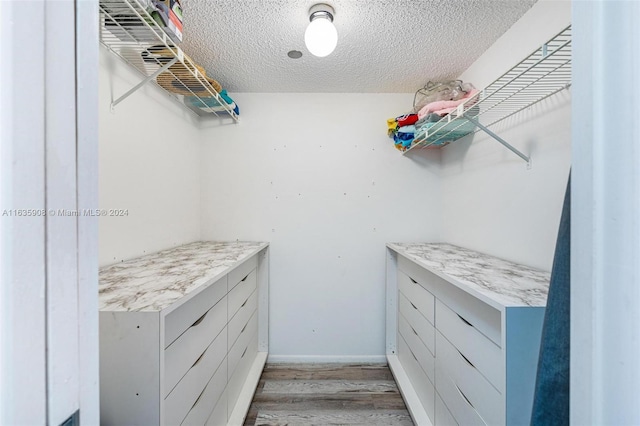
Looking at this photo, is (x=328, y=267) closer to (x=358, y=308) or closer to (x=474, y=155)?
(x=358, y=308)

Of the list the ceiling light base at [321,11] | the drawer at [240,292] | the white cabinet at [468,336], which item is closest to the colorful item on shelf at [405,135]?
the white cabinet at [468,336]

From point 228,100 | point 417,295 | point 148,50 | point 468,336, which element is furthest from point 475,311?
point 228,100

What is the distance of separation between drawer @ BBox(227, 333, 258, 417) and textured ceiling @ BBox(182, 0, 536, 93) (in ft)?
6.12

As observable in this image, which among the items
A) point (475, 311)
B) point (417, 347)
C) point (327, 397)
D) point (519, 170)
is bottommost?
point (327, 397)

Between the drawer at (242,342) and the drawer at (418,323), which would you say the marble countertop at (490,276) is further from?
the drawer at (242,342)

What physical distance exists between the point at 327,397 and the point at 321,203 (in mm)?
1329

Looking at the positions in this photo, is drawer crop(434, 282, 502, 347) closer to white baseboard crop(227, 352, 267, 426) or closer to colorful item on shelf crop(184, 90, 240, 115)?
white baseboard crop(227, 352, 267, 426)

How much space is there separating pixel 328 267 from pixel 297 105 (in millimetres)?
1323

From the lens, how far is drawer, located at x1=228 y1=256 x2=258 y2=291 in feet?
4.50

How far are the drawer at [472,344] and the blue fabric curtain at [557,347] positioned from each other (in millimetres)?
289

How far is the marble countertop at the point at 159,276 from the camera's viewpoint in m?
0.75

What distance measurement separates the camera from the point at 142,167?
1.35 metres

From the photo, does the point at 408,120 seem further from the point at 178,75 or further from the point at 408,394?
the point at 408,394

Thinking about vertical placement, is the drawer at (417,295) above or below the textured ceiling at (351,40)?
below
